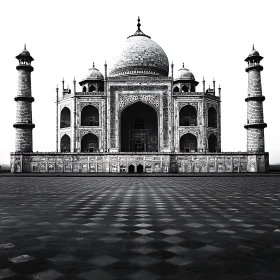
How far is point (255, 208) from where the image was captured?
19.4 ft

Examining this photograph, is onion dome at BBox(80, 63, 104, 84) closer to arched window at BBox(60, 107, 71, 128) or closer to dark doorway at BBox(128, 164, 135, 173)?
arched window at BBox(60, 107, 71, 128)

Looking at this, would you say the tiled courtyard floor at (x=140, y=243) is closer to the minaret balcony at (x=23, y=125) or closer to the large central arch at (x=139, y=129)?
the minaret balcony at (x=23, y=125)

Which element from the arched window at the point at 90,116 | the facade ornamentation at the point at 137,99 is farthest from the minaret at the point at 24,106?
the facade ornamentation at the point at 137,99

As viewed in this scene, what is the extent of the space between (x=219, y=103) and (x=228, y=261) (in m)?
29.0

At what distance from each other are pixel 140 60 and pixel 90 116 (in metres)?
7.69

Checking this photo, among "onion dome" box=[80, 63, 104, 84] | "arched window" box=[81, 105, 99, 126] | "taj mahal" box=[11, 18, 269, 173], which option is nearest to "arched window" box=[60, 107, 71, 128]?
"taj mahal" box=[11, 18, 269, 173]

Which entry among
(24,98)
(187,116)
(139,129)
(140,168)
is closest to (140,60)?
(139,129)

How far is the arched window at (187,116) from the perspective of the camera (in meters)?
30.2

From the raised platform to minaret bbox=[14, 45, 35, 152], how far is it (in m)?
1.74

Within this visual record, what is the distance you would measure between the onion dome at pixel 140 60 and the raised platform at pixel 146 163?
10713 mm

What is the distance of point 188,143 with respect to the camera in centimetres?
2980

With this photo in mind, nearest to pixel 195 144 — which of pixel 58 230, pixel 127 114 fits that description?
pixel 127 114

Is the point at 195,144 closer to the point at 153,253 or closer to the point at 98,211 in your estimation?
the point at 98,211

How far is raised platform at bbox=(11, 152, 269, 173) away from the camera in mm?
24406
